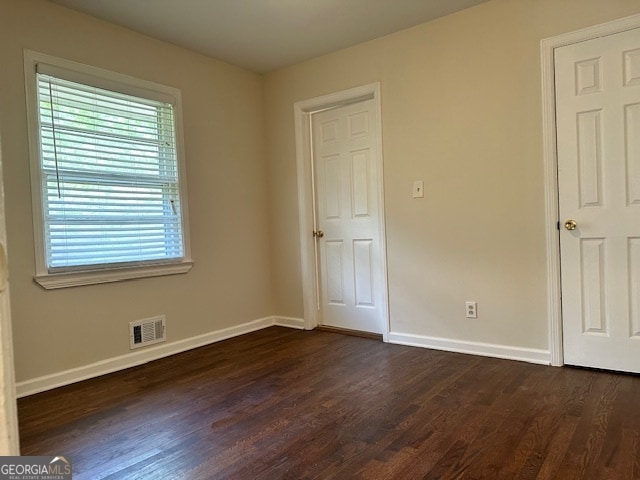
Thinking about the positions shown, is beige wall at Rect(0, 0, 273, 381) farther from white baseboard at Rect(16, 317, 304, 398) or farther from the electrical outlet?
the electrical outlet

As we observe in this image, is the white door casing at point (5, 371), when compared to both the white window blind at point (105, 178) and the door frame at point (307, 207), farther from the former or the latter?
the door frame at point (307, 207)

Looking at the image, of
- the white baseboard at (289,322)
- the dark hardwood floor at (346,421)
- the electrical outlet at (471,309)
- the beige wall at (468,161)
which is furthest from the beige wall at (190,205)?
the electrical outlet at (471,309)

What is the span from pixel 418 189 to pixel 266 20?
163 centimetres

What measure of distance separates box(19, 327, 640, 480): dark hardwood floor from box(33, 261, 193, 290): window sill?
2.11ft

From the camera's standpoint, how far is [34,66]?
2602 millimetres

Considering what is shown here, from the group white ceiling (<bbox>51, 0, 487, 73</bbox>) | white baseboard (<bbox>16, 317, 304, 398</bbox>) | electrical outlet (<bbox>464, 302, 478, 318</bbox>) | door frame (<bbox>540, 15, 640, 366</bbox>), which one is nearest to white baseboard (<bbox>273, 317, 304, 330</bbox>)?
Answer: white baseboard (<bbox>16, 317, 304, 398</bbox>)

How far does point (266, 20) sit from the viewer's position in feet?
9.89

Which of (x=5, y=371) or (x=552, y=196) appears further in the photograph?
(x=552, y=196)

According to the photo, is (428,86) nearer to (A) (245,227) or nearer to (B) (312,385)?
(A) (245,227)

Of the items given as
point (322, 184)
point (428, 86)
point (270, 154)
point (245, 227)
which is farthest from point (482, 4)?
point (245, 227)

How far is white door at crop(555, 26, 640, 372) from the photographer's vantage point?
7.98 ft

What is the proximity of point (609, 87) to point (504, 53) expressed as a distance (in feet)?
2.18

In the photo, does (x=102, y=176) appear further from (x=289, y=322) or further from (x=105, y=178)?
(x=289, y=322)
